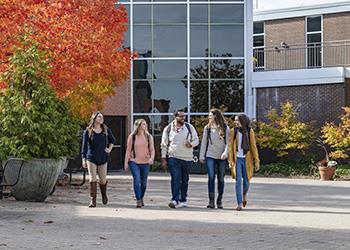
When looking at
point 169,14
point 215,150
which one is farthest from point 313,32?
point 215,150

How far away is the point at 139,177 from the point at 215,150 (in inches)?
64.0

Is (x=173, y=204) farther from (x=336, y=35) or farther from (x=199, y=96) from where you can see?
(x=336, y=35)

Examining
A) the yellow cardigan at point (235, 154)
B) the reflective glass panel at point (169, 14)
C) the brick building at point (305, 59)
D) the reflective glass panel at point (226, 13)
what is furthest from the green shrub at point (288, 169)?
the yellow cardigan at point (235, 154)

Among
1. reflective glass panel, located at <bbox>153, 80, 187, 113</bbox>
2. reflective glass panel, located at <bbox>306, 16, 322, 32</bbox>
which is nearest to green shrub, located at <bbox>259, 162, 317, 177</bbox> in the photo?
reflective glass panel, located at <bbox>153, 80, 187, 113</bbox>

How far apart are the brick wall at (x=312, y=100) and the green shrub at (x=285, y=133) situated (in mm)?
1154

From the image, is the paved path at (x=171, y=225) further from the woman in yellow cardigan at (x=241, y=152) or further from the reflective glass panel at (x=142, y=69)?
the reflective glass panel at (x=142, y=69)

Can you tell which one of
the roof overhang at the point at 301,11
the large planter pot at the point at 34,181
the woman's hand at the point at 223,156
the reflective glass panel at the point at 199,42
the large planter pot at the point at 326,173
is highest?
the roof overhang at the point at 301,11

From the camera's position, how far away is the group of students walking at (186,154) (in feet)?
47.7

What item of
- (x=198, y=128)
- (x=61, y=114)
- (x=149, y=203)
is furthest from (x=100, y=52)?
(x=198, y=128)

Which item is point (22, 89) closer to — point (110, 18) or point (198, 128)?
point (110, 18)

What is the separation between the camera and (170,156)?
14750mm

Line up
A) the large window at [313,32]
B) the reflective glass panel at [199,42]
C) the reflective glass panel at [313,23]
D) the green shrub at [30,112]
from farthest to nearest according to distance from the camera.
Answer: the reflective glass panel at [313,23]
the large window at [313,32]
the reflective glass panel at [199,42]
the green shrub at [30,112]

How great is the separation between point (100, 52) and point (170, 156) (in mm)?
5547

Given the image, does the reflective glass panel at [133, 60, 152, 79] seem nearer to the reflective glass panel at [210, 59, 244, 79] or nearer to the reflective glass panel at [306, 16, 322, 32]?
the reflective glass panel at [210, 59, 244, 79]
